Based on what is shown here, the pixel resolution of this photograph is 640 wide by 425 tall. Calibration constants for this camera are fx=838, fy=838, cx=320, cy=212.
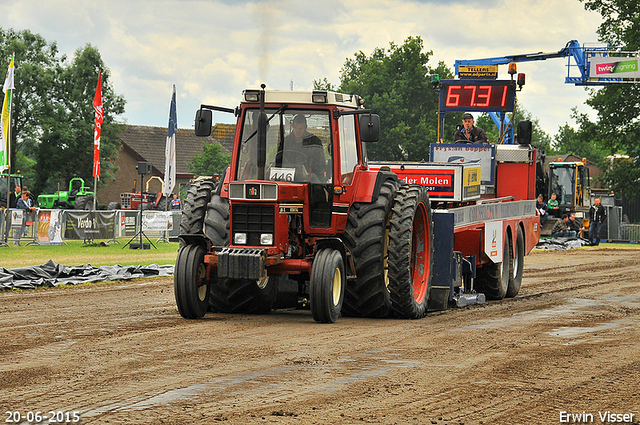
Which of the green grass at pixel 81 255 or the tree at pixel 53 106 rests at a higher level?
the tree at pixel 53 106

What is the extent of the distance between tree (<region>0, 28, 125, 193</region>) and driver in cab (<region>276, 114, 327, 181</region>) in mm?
44214

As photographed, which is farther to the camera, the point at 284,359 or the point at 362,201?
the point at 362,201

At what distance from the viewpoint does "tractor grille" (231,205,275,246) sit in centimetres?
955

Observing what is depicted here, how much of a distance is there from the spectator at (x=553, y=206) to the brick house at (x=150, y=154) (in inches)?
1312

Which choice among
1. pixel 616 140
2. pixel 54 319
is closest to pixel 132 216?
pixel 54 319

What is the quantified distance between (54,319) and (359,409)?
18.5 ft

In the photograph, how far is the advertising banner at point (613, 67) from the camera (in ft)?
122

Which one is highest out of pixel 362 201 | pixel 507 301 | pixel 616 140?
pixel 616 140

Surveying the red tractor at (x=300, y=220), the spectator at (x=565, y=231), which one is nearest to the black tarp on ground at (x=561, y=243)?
the spectator at (x=565, y=231)

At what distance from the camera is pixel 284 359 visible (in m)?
7.36

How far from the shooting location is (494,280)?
45.4 feet

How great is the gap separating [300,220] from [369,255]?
0.92 metres

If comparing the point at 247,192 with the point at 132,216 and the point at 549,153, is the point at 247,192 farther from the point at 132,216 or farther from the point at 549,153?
the point at 549,153

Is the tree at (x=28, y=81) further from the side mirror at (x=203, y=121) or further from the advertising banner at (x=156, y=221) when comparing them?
the side mirror at (x=203, y=121)
